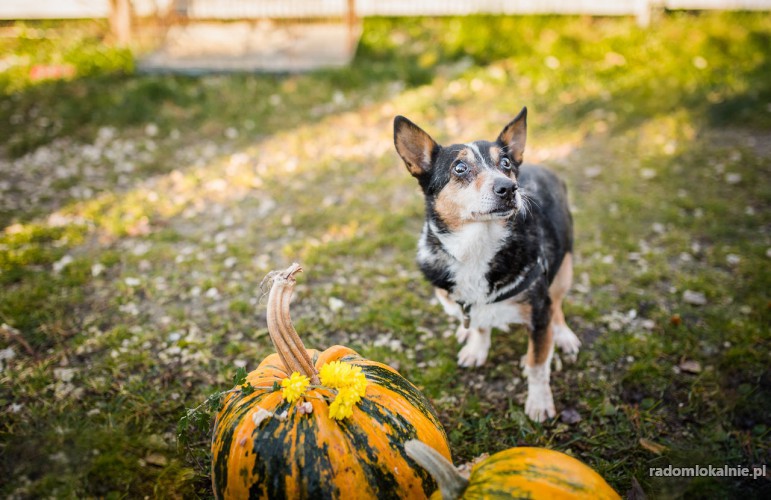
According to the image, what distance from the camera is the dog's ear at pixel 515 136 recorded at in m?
3.42

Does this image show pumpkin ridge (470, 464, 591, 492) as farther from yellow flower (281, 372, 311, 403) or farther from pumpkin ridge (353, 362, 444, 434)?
yellow flower (281, 372, 311, 403)

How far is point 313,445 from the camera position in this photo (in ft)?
7.15

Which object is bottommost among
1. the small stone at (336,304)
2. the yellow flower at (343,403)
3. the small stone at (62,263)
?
the small stone at (336,304)

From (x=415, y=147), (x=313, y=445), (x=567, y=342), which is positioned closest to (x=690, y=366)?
(x=567, y=342)

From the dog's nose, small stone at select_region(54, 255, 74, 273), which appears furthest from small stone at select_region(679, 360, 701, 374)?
small stone at select_region(54, 255, 74, 273)

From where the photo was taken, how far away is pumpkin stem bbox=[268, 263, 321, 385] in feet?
7.70

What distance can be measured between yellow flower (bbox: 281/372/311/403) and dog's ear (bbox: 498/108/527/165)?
6.91 feet

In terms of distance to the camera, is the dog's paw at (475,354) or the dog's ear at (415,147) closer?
the dog's ear at (415,147)

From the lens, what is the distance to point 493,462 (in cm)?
217

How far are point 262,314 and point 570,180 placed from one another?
4.37m

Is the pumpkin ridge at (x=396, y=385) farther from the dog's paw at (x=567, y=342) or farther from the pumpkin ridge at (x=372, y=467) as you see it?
the dog's paw at (x=567, y=342)

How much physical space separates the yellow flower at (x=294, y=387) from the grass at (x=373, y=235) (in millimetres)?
967

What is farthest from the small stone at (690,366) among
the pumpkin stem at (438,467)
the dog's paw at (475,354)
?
the pumpkin stem at (438,467)

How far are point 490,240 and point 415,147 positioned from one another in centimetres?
80
